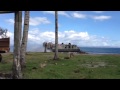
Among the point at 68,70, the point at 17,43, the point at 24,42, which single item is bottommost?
the point at 68,70

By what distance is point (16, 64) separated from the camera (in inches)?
415

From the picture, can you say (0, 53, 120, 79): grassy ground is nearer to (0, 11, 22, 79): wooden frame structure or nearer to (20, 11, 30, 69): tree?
(20, 11, 30, 69): tree

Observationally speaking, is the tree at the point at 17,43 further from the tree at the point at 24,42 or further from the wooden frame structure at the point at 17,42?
the tree at the point at 24,42

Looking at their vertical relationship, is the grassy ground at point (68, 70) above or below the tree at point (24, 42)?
below

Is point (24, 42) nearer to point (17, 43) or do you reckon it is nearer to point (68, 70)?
point (68, 70)

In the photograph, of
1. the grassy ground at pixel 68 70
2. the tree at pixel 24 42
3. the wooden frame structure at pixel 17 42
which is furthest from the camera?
the tree at pixel 24 42

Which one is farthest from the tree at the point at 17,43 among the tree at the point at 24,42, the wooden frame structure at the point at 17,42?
the tree at the point at 24,42

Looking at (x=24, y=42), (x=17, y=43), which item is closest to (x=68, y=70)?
(x=24, y=42)

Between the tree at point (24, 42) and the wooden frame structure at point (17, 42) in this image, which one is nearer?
the wooden frame structure at point (17, 42)
